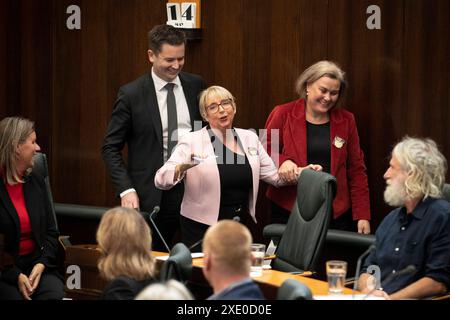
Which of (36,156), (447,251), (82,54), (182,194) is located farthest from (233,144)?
(82,54)

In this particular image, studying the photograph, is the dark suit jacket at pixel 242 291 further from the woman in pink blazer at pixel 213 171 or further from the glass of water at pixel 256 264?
the woman in pink blazer at pixel 213 171

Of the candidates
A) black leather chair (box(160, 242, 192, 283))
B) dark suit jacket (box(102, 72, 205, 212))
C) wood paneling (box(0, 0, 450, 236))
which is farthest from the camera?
wood paneling (box(0, 0, 450, 236))

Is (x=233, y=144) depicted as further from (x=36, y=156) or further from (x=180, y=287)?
(x=180, y=287)

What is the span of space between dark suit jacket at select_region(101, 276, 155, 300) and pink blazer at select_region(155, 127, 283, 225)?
5.10ft

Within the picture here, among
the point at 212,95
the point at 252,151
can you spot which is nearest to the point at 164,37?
the point at 212,95

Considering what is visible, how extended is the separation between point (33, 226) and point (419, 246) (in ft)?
6.56

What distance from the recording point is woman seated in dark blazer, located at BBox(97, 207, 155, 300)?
3.51 m

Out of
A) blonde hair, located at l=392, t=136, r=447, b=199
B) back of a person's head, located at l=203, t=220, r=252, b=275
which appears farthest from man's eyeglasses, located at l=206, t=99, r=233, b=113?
back of a person's head, located at l=203, t=220, r=252, b=275

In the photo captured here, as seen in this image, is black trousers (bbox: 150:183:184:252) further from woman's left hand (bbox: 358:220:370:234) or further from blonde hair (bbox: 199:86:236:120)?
woman's left hand (bbox: 358:220:370:234)

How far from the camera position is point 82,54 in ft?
22.3

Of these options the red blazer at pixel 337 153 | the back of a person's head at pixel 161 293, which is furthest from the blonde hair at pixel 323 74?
the back of a person's head at pixel 161 293

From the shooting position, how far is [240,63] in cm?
616

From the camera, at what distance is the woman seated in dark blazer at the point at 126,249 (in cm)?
351

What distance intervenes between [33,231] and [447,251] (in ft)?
6.97
